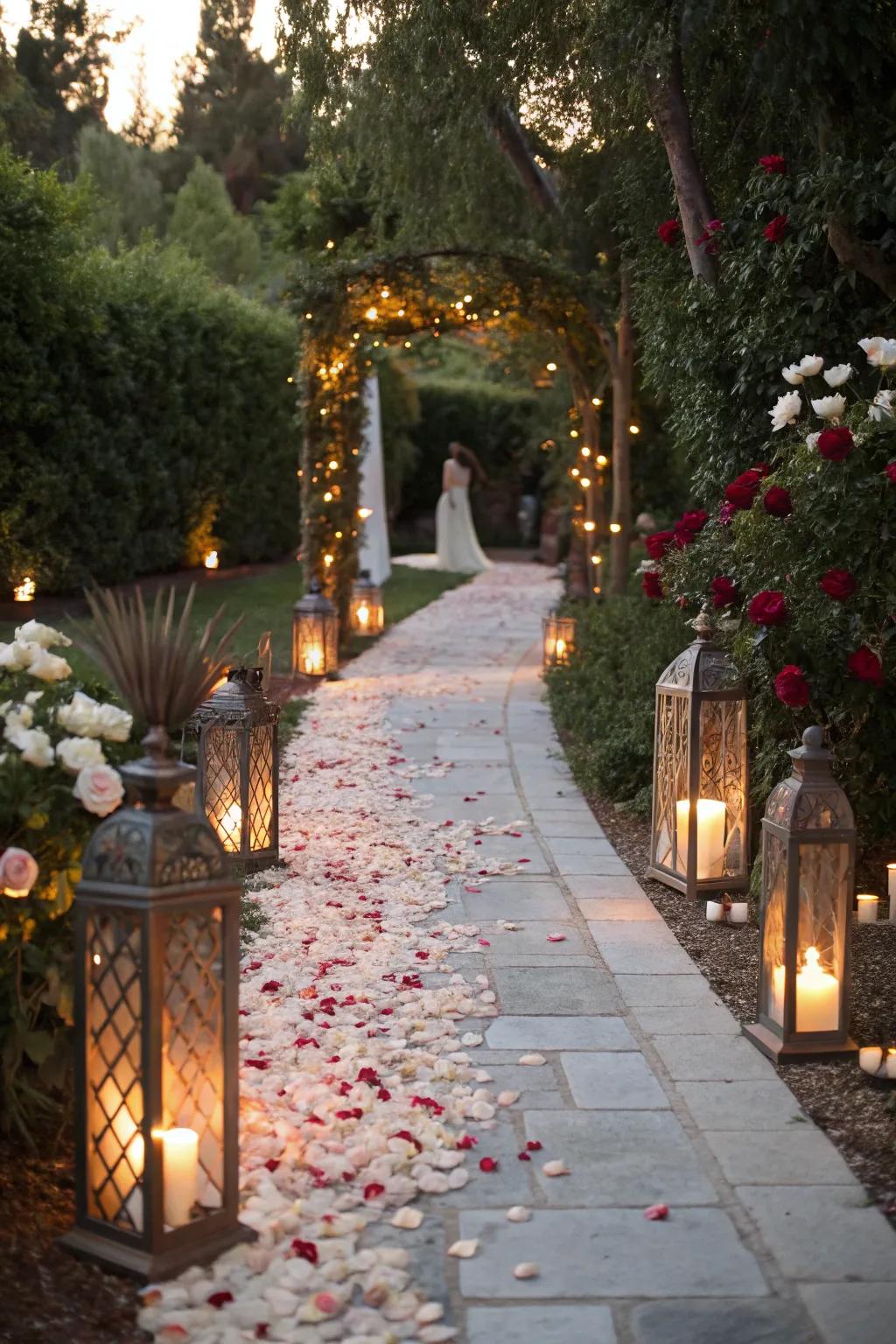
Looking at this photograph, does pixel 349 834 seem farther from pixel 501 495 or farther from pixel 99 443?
pixel 501 495

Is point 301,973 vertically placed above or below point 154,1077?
below

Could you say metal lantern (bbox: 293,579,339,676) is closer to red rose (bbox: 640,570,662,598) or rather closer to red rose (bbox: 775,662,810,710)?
red rose (bbox: 640,570,662,598)

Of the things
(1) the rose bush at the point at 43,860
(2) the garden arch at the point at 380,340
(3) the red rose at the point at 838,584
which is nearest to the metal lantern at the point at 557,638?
(2) the garden arch at the point at 380,340

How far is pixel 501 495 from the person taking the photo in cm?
2850

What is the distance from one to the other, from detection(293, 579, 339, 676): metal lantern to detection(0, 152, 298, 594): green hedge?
5.36 feet

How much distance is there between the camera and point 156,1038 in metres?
2.54

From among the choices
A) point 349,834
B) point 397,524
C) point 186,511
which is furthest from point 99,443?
point 397,524

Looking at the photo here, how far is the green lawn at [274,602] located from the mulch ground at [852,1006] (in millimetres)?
5309

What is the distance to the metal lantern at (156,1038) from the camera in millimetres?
2541

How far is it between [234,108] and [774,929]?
32472 mm

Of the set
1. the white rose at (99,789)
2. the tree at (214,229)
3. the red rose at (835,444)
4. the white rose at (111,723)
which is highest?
the tree at (214,229)

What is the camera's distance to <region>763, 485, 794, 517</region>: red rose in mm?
4246

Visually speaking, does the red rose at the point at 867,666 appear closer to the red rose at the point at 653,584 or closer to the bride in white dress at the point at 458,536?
the red rose at the point at 653,584

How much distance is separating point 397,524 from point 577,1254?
84.7ft
